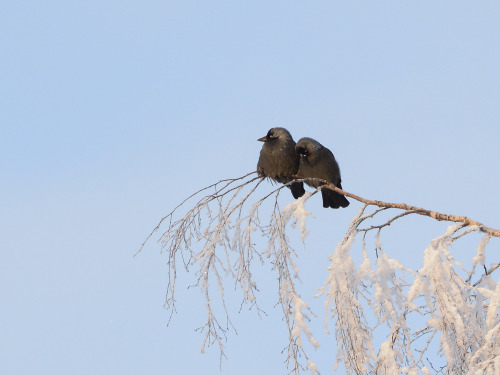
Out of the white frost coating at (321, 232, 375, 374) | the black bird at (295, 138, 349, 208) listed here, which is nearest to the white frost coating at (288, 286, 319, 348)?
the white frost coating at (321, 232, 375, 374)

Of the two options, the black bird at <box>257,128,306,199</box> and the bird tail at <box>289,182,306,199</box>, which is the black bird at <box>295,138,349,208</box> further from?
the bird tail at <box>289,182,306,199</box>

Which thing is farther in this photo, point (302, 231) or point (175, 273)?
point (175, 273)

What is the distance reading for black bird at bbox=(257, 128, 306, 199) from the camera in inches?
291

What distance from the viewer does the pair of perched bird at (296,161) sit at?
7.39 metres

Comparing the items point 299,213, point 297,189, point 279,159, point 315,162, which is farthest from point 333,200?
point 299,213

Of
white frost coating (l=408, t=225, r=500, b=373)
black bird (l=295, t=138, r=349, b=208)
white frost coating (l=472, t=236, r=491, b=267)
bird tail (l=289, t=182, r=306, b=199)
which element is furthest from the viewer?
bird tail (l=289, t=182, r=306, b=199)

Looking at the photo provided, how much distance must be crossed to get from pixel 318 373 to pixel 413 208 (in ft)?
4.18

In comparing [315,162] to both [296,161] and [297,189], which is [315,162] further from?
Answer: [297,189]

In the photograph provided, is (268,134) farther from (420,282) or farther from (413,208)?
(420,282)

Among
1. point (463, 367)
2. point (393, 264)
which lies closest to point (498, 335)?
point (463, 367)

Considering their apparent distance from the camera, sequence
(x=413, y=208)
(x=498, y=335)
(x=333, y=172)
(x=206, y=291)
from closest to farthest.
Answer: (x=498, y=335)
(x=206, y=291)
(x=413, y=208)
(x=333, y=172)

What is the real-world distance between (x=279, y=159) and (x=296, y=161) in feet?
0.76

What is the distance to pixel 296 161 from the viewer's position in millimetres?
7543

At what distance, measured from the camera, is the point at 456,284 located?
3.32m
